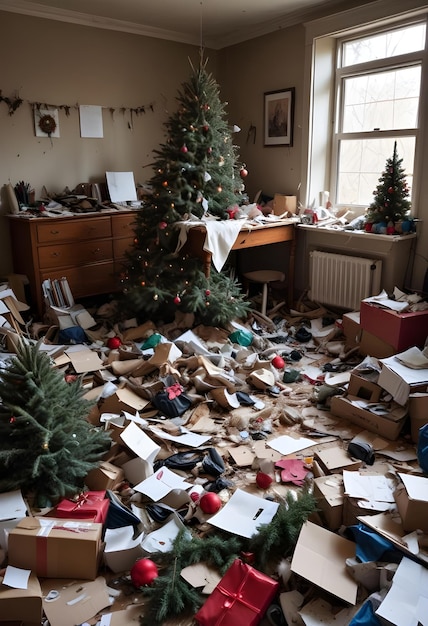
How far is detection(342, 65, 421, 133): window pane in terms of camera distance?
13.0ft

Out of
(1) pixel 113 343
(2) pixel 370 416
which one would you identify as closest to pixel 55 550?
(2) pixel 370 416

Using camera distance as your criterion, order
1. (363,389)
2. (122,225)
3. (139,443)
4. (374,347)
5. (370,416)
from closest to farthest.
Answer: (139,443)
(370,416)
(363,389)
(374,347)
(122,225)

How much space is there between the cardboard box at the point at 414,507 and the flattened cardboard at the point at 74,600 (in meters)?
1.08

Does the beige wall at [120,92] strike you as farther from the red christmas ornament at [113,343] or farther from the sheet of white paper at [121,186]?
the red christmas ornament at [113,343]

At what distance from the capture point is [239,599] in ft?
5.46

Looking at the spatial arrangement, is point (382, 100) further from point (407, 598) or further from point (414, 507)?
point (407, 598)

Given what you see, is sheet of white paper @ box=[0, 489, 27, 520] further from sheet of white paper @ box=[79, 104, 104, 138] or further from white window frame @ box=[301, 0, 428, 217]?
sheet of white paper @ box=[79, 104, 104, 138]

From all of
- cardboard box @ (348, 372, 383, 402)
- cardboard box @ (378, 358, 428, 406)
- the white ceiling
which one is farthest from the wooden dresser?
cardboard box @ (378, 358, 428, 406)

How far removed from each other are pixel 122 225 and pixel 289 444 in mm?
2672

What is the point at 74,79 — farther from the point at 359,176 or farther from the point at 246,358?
the point at 246,358

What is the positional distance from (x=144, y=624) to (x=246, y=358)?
2.09m

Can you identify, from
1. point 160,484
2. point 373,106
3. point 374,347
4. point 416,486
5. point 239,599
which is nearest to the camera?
point 239,599

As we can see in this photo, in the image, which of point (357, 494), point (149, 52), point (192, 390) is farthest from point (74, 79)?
point (357, 494)

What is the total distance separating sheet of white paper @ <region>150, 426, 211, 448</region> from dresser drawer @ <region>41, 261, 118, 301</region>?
1916 millimetres
